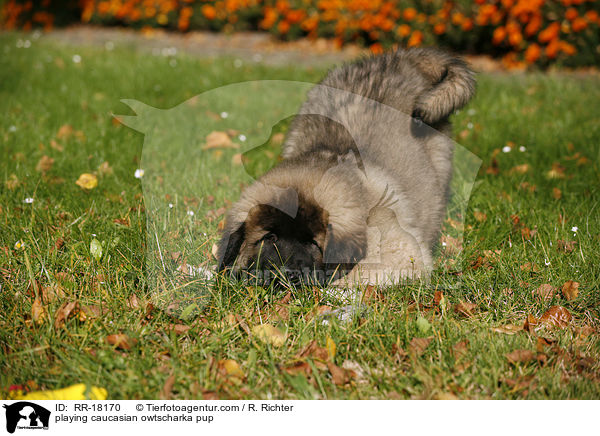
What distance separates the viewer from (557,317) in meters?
2.43

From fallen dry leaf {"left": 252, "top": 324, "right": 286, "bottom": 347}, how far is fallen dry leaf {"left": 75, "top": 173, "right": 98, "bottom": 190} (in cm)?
200

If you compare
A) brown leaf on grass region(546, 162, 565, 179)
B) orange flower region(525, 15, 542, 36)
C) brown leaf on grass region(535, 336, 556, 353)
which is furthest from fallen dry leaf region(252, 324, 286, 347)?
orange flower region(525, 15, 542, 36)

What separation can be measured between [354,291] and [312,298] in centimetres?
22

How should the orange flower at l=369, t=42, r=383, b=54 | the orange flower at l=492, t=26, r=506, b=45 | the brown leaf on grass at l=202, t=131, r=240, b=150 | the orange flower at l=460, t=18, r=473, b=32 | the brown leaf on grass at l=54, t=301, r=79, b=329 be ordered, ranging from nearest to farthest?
the brown leaf on grass at l=54, t=301, r=79, b=329 → the brown leaf on grass at l=202, t=131, r=240, b=150 → the orange flower at l=492, t=26, r=506, b=45 → the orange flower at l=460, t=18, r=473, b=32 → the orange flower at l=369, t=42, r=383, b=54

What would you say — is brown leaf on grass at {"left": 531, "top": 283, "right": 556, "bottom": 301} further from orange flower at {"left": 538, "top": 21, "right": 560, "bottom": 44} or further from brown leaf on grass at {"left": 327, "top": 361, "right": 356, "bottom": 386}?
orange flower at {"left": 538, "top": 21, "right": 560, "bottom": 44}

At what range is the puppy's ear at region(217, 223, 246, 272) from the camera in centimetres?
251

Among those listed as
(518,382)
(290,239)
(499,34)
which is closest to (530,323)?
(518,382)

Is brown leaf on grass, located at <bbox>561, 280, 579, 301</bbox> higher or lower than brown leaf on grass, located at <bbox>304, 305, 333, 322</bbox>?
higher

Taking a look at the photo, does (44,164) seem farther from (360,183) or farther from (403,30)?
(403,30)

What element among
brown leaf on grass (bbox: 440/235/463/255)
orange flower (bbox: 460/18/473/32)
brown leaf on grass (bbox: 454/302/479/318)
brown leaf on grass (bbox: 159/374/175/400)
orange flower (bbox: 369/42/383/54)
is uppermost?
orange flower (bbox: 460/18/473/32)

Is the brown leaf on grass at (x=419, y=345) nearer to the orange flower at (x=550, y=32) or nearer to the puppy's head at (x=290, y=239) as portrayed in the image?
the puppy's head at (x=290, y=239)

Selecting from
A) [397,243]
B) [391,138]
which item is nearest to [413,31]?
[391,138]

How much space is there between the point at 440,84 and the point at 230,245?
1.76 metres

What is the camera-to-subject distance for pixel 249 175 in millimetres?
4016
